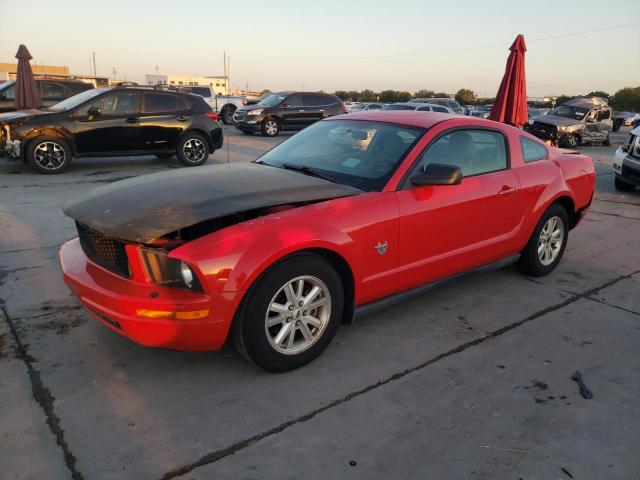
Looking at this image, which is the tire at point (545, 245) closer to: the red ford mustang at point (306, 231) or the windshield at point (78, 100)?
the red ford mustang at point (306, 231)

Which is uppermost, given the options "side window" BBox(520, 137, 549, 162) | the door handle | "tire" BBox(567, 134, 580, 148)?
"side window" BBox(520, 137, 549, 162)

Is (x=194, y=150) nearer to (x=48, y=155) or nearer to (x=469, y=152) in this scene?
(x=48, y=155)

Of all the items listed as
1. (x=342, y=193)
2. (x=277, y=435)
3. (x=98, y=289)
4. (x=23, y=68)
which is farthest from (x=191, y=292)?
(x=23, y=68)

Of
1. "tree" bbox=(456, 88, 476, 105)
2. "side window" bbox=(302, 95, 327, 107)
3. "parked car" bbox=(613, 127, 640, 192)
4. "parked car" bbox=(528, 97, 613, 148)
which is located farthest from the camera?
"tree" bbox=(456, 88, 476, 105)

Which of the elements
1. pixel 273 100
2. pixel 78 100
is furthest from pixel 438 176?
pixel 273 100

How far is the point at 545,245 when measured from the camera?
471 cm

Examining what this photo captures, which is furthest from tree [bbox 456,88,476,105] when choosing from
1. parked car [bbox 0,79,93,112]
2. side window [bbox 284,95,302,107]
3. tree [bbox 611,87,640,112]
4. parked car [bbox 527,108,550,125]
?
parked car [bbox 0,79,93,112]

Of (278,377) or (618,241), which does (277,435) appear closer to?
(278,377)

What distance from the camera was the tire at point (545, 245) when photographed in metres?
4.55

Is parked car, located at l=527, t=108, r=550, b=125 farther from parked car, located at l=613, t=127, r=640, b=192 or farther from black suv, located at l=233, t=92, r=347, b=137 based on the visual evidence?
parked car, located at l=613, t=127, r=640, b=192

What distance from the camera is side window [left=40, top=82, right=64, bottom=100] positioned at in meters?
13.6

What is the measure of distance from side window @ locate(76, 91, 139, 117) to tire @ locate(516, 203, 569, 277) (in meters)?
7.92

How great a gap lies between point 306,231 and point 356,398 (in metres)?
0.97

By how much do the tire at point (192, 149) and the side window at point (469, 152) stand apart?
7513 millimetres
